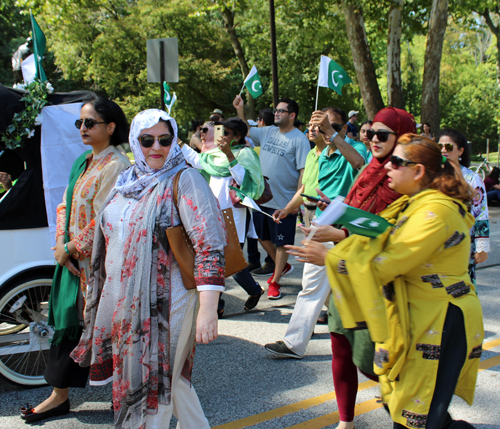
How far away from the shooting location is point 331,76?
234 inches

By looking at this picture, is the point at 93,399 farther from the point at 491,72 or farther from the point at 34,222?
the point at 491,72

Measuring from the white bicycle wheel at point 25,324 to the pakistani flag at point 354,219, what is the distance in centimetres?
241

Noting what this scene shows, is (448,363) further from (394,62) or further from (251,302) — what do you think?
(394,62)

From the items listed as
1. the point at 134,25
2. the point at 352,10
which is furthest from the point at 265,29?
the point at 352,10

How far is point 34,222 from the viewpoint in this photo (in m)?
3.78

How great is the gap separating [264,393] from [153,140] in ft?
6.60

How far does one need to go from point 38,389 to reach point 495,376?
3.31 meters

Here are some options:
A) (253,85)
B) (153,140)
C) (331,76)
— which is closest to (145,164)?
(153,140)

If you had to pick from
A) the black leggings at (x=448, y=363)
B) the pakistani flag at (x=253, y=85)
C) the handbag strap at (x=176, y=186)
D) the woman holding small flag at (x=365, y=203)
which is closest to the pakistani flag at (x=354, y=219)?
the woman holding small flag at (x=365, y=203)

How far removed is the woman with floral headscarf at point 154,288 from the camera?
2383mm

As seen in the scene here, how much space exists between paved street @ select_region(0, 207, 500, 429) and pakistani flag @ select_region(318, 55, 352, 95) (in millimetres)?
2677

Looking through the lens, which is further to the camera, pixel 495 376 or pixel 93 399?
pixel 495 376

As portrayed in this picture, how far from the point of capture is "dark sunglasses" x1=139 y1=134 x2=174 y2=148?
2533mm

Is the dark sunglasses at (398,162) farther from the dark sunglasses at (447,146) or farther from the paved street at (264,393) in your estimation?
the dark sunglasses at (447,146)
